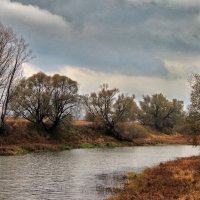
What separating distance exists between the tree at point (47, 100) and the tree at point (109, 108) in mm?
15514

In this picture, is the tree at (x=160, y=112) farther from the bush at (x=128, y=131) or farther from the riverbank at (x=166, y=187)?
the riverbank at (x=166, y=187)

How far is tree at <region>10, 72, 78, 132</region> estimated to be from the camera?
82.8 m

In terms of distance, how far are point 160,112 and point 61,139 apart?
64814 millimetres

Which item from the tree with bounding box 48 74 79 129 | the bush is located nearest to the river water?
the tree with bounding box 48 74 79 129

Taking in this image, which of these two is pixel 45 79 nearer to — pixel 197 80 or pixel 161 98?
pixel 197 80

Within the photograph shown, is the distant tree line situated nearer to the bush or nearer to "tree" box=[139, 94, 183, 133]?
the bush

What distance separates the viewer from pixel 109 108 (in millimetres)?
103562

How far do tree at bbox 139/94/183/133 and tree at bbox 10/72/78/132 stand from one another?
Answer: 56.6 metres

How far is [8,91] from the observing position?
234 feet

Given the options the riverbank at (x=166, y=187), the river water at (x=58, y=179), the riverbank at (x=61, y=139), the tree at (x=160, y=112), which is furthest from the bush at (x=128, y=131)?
the riverbank at (x=166, y=187)

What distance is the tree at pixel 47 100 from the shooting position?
271 ft

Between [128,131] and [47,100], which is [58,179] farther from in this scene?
[128,131]

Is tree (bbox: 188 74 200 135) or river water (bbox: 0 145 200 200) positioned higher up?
tree (bbox: 188 74 200 135)

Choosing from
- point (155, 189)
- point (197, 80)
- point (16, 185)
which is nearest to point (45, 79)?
point (197, 80)
